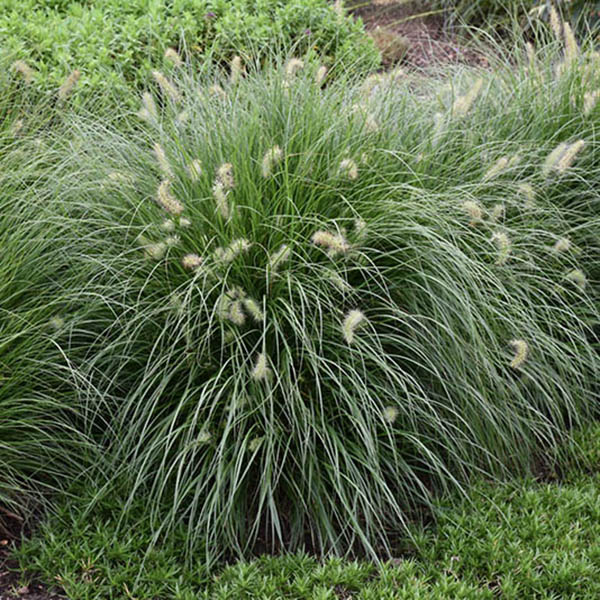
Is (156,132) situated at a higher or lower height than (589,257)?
higher

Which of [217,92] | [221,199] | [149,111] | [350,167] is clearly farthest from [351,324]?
[217,92]

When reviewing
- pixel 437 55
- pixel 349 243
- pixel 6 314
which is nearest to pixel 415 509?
pixel 349 243

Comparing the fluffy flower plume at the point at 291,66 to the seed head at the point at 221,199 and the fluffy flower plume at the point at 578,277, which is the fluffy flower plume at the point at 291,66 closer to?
the seed head at the point at 221,199

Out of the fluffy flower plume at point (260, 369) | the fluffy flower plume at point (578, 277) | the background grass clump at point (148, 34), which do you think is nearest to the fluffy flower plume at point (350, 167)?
the fluffy flower plume at point (260, 369)

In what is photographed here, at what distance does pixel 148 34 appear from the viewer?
244 inches

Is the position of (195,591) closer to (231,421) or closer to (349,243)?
(231,421)

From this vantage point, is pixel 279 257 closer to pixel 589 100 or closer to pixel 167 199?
pixel 167 199

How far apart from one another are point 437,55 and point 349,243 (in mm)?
5543

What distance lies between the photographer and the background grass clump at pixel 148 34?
5.77 meters

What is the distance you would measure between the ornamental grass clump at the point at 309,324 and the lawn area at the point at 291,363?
2cm

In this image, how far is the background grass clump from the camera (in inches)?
227

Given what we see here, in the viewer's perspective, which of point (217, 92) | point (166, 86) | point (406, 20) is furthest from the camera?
point (406, 20)

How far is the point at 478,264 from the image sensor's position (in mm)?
3809

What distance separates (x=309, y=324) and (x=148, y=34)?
135 inches
